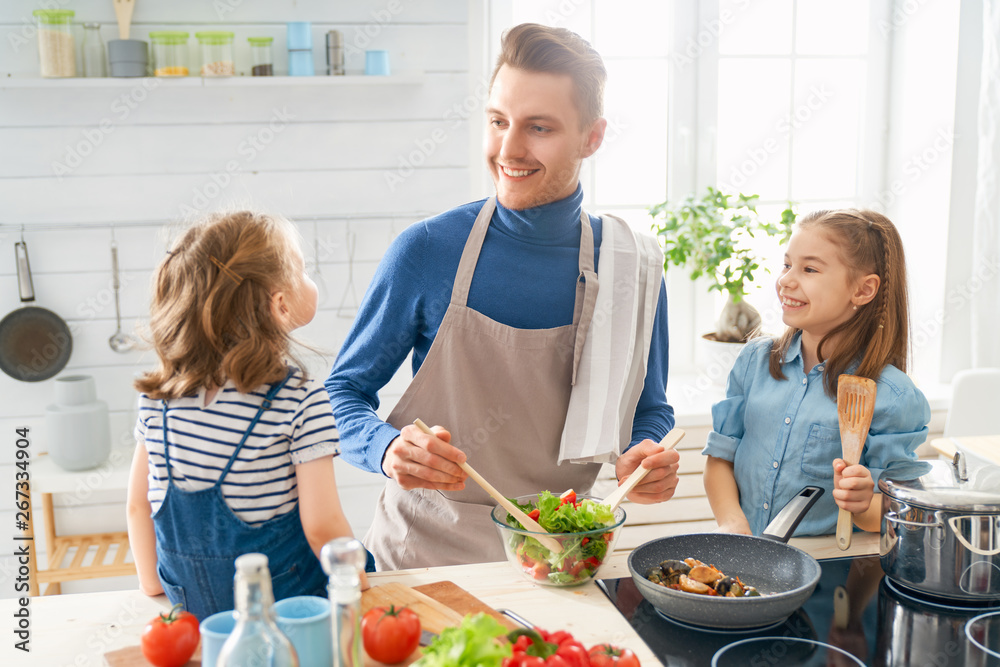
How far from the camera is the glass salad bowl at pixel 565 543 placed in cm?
105

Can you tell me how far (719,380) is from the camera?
2705mm

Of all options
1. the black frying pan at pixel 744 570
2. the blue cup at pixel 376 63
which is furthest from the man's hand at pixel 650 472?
the blue cup at pixel 376 63

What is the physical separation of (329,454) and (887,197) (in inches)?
106

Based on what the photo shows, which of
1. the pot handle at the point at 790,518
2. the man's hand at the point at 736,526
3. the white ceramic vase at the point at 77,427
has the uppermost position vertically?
the pot handle at the point at 790,518

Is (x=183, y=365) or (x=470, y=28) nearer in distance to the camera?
(x=183, y=365)

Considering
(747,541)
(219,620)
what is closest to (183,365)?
(219,620)

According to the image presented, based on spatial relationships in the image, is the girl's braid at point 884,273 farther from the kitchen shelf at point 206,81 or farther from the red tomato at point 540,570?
the kitchen shelf at point 206,81

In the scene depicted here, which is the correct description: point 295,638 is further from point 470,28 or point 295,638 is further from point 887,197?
point 887,197

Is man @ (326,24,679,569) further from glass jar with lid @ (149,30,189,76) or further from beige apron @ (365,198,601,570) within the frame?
glass jar with lid @ (149,30,189,76)

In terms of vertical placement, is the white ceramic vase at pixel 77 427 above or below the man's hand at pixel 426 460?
below

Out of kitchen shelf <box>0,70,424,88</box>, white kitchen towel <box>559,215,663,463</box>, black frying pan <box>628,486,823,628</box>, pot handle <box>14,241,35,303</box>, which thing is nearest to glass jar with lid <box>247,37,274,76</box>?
kitchen shelf <box>0,70,424,88</box>

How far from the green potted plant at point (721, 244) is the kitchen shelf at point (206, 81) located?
94 centimetres

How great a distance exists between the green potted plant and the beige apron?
1.22m

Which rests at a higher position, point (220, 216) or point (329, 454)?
point (220, 216)
